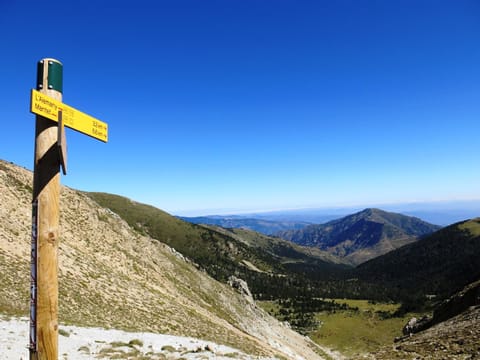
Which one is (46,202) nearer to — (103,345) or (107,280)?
(103,345)

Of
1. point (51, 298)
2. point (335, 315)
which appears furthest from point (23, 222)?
point (335, 315)

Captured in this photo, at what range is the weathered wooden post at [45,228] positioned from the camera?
216 inches

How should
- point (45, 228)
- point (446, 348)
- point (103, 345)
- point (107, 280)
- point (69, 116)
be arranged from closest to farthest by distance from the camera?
point (45, 228) < point (69, 116) < point (103, 345) < point (446, 348) < point (107, 280)

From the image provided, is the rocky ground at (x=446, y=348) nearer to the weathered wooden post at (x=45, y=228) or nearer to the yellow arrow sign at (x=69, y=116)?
the weathered wooden post at (x=45, y=228)

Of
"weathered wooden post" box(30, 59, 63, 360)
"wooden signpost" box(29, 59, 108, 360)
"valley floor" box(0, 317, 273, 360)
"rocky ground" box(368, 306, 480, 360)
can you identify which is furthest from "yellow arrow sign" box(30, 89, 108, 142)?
"rocky ground" box(368, 306, 480, 360)

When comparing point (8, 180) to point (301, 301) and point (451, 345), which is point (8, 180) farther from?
point (301, 301)

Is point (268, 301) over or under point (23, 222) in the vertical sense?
under

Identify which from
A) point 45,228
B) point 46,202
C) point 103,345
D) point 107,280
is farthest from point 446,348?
point 107,280

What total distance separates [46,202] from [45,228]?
48 cm

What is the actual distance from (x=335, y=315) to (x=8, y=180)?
13606cm

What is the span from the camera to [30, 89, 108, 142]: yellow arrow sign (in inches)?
219

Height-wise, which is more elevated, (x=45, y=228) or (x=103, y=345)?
(x=45, y=228)

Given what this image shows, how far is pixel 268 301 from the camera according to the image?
18275cm

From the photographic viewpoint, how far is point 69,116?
6.15 meters
